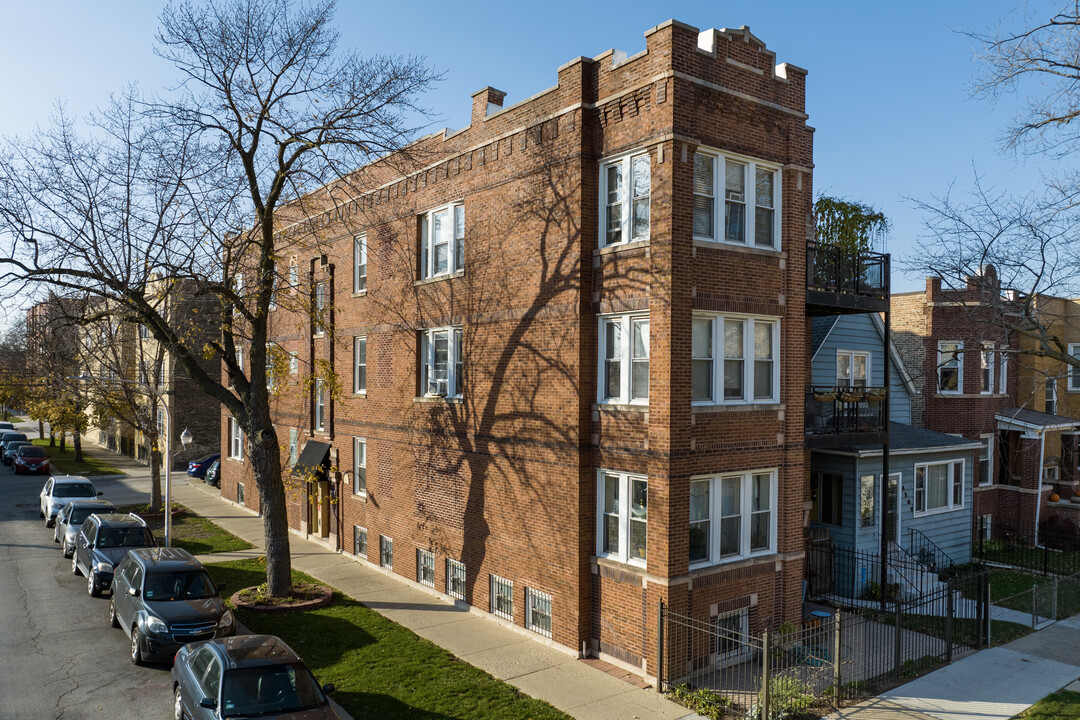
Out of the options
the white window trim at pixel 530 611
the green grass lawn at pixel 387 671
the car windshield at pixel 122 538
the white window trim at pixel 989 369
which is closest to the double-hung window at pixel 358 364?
the car windshield at pixel 122 538

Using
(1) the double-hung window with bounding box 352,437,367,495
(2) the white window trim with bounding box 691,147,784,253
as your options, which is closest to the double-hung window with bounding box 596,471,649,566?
(2) the white window trim with bounding box 691,147,784,253

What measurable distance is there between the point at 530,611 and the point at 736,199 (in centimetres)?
966

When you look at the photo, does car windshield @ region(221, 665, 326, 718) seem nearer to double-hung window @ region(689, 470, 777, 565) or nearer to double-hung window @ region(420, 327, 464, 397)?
double-hung window @ region(689, 470, 777, 565)

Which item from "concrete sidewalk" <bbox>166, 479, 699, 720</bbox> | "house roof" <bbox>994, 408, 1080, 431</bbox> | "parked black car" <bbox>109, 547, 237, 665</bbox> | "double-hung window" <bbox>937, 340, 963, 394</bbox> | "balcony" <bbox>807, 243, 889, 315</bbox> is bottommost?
"concrete sidewalk" <bbox>166, 479, 699, 720</bbox>

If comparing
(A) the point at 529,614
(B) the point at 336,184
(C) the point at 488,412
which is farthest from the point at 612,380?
(B) the point at 336,184

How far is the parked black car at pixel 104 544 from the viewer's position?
17.9 metres

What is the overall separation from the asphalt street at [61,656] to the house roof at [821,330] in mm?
17842

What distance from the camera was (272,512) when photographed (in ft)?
57.2

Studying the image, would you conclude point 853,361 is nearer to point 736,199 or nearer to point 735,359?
point 735,359

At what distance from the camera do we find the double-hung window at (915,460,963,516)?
70.8 feet

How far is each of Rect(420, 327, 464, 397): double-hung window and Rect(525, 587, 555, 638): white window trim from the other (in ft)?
17.1

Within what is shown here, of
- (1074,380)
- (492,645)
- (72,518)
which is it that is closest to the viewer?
(492,645)

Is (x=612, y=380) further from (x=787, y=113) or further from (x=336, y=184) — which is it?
(x=336, y=184)

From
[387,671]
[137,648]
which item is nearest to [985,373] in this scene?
[387,671]
